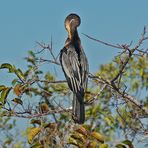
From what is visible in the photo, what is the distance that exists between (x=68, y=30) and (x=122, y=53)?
5.28 feet

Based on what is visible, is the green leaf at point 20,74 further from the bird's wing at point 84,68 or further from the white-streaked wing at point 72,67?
the bird's wing at point 84,68

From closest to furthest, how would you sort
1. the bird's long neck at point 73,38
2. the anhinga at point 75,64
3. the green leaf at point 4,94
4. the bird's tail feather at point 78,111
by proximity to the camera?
the green leaf at point 4,94 → the bird's tail feather at point 78,111 → the anhinga at point 75,64 → the bird's long neck at point 73,38

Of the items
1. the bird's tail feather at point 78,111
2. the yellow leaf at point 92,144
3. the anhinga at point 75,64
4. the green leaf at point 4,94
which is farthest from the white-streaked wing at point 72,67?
the yellow leaf at point 92,144

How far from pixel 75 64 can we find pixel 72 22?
0.47 metres

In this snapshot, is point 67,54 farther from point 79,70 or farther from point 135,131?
point 135,131

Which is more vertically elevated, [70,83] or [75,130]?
[70,83]

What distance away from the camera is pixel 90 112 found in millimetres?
8039

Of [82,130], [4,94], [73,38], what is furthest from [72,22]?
[82,130]

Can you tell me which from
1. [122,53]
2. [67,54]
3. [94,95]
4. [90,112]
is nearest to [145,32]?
[122,53]

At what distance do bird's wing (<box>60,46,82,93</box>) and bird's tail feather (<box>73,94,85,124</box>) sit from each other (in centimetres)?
12

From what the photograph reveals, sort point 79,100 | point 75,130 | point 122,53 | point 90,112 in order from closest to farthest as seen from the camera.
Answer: point 75,130 < point 122,53 < point 79,100 < point 90,112

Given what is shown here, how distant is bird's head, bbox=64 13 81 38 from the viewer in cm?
588

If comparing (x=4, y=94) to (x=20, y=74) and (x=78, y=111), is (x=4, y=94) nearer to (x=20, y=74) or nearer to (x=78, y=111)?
(x=20, y=74)

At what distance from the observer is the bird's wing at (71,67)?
560cm
